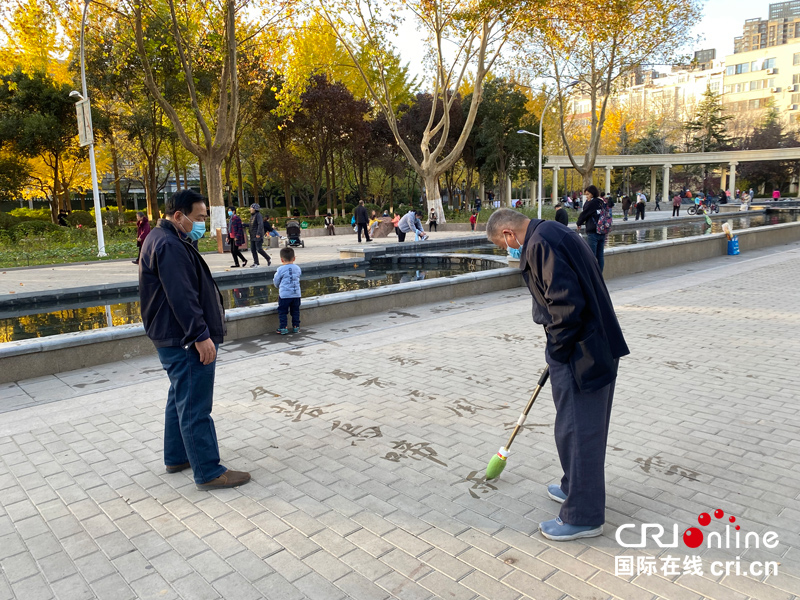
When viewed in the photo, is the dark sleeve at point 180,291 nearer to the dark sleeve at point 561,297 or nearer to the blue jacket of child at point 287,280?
the dark sleeve at point 561,297

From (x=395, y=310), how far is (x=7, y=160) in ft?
92.8

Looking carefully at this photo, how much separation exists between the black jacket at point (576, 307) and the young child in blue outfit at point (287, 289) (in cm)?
518

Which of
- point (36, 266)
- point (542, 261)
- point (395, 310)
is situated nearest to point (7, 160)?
point (36, 266)

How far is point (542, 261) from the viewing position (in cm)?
311

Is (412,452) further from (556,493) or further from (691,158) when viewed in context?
(691,158)

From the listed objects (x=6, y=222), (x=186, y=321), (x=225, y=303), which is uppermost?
(x=6, y=222)

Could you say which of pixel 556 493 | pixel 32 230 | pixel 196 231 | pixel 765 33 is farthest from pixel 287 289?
pixel 765 33

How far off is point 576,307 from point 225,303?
933 cm

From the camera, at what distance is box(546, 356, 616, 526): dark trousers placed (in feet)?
10.3

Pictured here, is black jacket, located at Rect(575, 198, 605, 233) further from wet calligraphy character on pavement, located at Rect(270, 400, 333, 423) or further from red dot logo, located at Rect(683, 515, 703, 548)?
red dot logo, located at Rect(683, 515, 703, 548)

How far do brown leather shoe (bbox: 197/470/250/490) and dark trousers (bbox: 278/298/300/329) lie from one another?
432 centimetres

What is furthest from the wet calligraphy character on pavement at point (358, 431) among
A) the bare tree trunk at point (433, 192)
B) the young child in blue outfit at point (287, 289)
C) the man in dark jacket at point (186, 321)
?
the bare tree trunk at point (433, 192)

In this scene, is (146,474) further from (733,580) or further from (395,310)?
(395,310)

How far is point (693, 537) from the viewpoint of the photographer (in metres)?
3.24
